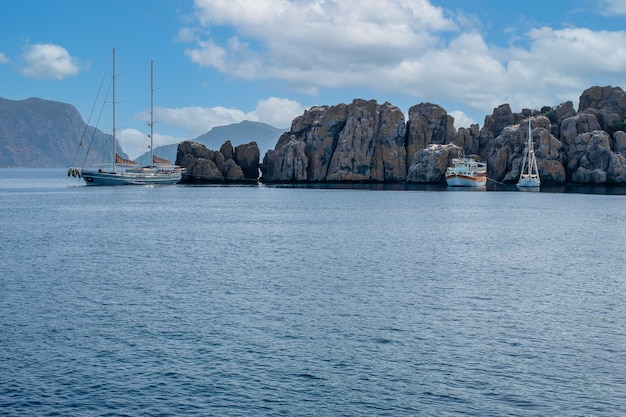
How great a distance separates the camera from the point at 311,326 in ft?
119

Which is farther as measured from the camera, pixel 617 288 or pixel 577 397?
pixel 617 288

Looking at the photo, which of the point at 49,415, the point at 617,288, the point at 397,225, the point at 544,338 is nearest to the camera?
the point at 49,415

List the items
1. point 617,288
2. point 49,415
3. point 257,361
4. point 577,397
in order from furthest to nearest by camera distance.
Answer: point 617,288
point 257,361
point 577,397
point 49,415

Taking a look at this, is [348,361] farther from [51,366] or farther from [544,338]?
[51,366]

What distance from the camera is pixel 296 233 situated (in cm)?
8212

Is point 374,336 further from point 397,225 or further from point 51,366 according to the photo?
point 397,225

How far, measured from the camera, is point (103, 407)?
2530 centimetres

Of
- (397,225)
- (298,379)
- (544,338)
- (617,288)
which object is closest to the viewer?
(298,379)

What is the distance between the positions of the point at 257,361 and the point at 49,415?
30.4 ft

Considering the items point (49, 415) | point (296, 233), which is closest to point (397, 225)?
point (296, 233)

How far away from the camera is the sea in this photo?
26312mm

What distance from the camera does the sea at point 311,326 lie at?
26312 millimetres

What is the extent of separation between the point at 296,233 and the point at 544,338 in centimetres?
5014

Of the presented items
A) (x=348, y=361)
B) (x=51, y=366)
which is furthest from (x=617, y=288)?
(x=51, y=366)
